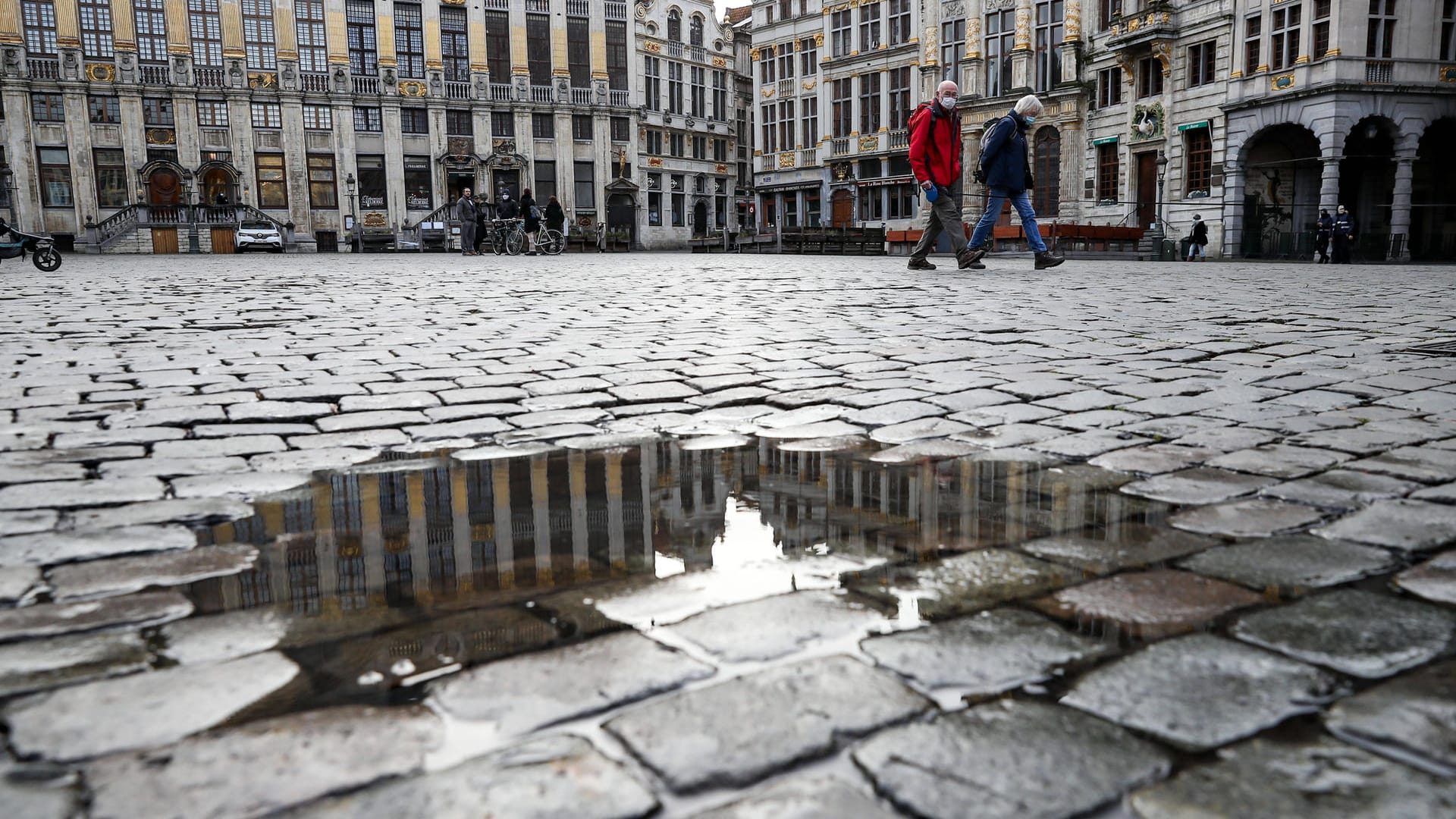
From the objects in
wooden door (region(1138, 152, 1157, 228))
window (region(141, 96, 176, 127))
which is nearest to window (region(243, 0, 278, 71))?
window (region(141, 96, 176, 127))

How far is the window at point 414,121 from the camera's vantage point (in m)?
46.9

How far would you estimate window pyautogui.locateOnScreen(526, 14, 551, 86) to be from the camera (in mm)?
49531

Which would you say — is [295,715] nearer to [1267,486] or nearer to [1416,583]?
[1416,583]

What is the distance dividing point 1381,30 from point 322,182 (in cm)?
3892

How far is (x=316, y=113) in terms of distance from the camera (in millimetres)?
45500

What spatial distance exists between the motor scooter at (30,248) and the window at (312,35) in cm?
2859

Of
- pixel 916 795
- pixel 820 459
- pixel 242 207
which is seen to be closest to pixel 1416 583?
pixel 916 795

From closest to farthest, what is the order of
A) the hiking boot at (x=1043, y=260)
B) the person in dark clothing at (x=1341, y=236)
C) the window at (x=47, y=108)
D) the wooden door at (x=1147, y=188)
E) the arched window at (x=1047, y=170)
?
the hiking boot at (x=1043, y=260) → the person in dark clothing at (x=1341, y=236) → the wooden door at (x=1147, y=188) → the arched window at (x=1047, y=170) → the window at (x=47, y=108)

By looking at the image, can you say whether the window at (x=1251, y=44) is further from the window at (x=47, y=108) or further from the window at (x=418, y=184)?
the window at (x=47, y=108)

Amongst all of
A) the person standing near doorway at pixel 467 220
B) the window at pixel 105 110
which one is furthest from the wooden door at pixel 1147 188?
the window at pixel 105 110

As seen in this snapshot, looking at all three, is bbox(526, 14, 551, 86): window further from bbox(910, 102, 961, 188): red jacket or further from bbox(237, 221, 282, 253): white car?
bbox(910, 102, 961, 188): red jacket

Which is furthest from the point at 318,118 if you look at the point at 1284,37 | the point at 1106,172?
the point at 1284,37

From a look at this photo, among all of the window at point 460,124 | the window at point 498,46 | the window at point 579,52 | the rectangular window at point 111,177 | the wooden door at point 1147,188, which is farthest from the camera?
the window at point 579,52

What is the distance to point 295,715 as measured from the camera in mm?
1684
